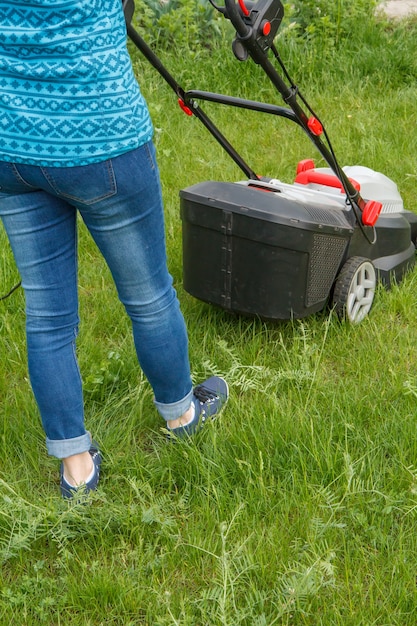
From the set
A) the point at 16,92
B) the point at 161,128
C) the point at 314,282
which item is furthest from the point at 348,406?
the point at 161,128

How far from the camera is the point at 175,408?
7.27 ft

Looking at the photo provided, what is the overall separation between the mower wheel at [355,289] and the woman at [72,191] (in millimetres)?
739

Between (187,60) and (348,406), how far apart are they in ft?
9.33

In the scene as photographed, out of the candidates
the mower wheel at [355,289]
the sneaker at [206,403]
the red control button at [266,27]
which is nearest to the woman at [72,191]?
the sneaker at [206,403]

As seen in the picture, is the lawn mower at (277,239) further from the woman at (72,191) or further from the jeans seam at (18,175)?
the jeans seam at (18,175)

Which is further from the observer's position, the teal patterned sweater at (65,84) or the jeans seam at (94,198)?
the jeans seam at (94,198)

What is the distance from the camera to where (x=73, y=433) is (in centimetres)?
207

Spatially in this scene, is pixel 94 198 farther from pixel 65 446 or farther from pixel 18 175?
pixel 65 446

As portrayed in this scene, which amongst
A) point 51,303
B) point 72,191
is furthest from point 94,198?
point 51,303

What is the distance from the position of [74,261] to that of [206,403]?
62 centimetres

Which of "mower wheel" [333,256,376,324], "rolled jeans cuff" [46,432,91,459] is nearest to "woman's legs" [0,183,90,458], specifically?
"rolled jeans cuff" [46,432,91,459]

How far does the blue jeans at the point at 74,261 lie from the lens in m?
1.75

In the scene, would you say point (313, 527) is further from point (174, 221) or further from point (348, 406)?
point (174, 221)

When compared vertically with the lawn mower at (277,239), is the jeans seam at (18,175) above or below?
above
